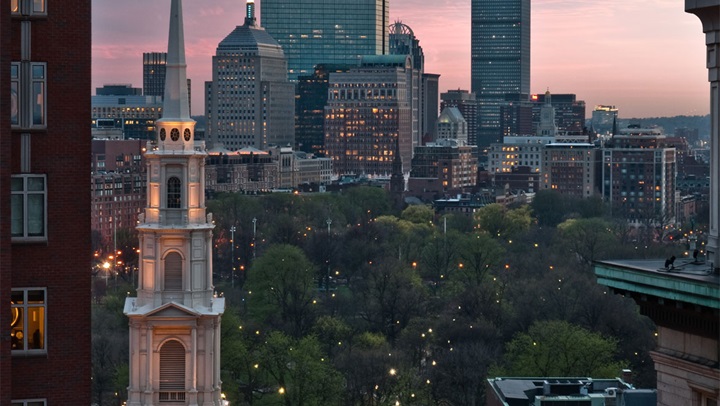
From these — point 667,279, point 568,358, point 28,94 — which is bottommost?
point 568,358

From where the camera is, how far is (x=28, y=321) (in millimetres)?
27234

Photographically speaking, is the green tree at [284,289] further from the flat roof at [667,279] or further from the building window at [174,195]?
the flat roof at [667,279]

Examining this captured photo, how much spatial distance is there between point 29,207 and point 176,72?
45.4 metres

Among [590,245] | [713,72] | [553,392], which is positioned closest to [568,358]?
[553,392]

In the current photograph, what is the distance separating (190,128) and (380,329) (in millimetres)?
62219

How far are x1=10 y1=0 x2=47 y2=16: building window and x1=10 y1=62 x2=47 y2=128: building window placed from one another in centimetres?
82

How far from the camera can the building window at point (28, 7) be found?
1072 inches

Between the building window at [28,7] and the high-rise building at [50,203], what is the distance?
0.05 ft

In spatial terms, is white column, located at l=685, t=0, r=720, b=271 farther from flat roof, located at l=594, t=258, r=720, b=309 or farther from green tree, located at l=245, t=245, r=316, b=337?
green tree, located at l=245, t=245, r=316, b=337

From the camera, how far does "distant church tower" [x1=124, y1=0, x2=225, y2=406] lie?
67750 millimetres

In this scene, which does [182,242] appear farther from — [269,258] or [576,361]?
[269,258]

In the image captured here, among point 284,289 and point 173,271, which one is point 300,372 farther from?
point 284,289

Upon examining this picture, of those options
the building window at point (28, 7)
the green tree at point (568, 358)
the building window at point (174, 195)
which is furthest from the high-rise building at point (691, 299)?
the green tree at point (568, 358)

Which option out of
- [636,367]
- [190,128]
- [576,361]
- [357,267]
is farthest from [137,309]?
[357,267]
